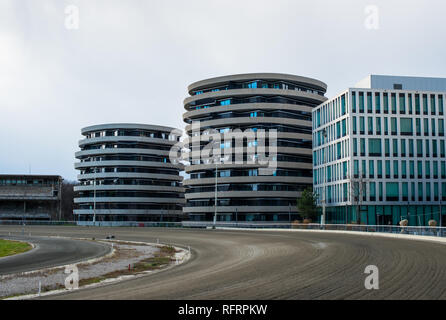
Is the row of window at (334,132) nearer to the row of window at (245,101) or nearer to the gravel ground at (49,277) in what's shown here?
the row of window at (245,101)

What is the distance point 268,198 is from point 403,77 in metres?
36.4

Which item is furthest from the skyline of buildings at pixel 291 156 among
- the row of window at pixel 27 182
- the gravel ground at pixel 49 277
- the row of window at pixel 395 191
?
the gravel ground at pixel 49 277

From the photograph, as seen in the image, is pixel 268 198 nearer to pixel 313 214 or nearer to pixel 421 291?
pixel 313 214

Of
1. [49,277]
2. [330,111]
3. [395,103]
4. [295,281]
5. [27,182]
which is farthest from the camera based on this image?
[27,182]

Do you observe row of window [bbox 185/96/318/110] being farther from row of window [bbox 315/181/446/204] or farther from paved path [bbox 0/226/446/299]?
paved path [bbox 0/226/446/299]

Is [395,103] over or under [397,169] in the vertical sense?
over

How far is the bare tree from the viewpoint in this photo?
244ft

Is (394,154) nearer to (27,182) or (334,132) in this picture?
(334,132)

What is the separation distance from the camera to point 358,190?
247ft

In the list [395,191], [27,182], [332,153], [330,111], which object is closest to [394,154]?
[395,191]

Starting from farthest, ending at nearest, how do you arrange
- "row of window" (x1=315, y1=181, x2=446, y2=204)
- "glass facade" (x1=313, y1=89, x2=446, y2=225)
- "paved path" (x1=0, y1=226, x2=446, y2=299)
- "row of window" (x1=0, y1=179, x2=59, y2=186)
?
"row of window" (x1=0, y1=179, x2=59, y2=186) → "glass facade" (x1=313, y1=89, x2=446, y2=225) → "row of window" (x1=315, y1=181, x2=446, y2=204) → "paved path" (x1=0, y1=226, x2=446, y2=299)

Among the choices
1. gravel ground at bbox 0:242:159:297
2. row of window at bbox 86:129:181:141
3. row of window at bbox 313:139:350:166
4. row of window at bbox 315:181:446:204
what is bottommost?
gravel ground at bbox 0:242:159:297

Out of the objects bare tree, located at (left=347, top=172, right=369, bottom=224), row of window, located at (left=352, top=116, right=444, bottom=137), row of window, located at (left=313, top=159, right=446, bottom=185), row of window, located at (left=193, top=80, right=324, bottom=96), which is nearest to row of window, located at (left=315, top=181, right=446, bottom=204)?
bare tree, located at (left=347, top=172, right=369, bottom=224)
